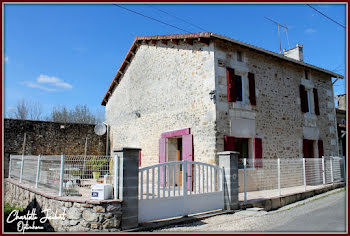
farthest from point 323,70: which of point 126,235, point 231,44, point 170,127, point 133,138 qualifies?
point 126,235

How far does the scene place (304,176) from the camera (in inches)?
352

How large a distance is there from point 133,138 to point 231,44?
19.9 feet

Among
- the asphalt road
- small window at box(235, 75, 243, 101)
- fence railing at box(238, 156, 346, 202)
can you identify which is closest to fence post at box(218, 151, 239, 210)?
the asphalt road

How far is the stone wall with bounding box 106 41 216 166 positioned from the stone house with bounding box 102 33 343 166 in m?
0.03

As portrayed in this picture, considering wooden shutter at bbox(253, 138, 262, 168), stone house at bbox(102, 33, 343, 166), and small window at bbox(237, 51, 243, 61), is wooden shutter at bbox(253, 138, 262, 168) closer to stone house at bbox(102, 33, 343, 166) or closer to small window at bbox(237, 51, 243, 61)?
stone house at bbox(102, 33, 343, 166)

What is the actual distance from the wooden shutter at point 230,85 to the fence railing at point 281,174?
83.7 inches

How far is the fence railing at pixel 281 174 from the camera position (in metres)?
8.84

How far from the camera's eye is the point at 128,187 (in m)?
5.07

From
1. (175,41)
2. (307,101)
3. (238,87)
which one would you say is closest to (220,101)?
(238,87)

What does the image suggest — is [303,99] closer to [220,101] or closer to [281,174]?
[281,174]

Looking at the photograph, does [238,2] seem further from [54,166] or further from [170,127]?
[170,127]

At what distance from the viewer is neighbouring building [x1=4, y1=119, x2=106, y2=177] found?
13.3m

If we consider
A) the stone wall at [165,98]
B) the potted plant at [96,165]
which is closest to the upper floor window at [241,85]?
the stone wall at [165,98]

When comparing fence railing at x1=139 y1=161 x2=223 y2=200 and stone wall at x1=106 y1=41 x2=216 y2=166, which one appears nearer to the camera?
fence railing at x1=139 y1=161 x2=223 y2=200
